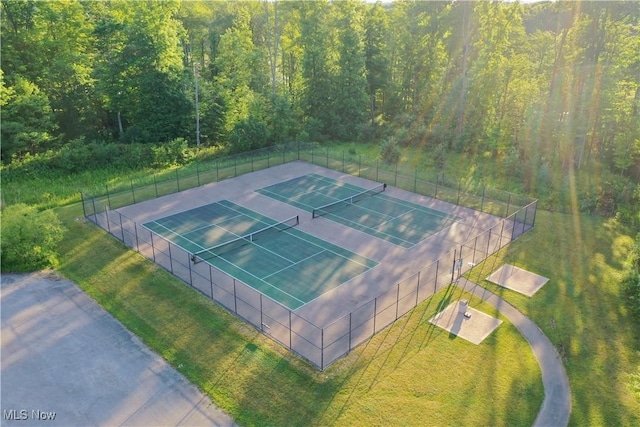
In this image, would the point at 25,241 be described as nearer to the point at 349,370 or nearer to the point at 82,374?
the point at 82,374

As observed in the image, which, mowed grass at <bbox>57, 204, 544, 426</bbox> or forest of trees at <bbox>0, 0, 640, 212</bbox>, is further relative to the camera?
forest of trees at <bbox>0, 0, 640, 212</bbox>

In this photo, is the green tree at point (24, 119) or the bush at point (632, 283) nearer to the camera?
the bush at point (632, 283)

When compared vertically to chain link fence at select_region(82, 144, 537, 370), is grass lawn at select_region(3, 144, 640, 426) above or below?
below

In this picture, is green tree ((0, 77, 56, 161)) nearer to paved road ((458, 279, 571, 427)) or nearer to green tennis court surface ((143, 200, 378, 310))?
green tennis court surface ((143, 200, 378, 310))

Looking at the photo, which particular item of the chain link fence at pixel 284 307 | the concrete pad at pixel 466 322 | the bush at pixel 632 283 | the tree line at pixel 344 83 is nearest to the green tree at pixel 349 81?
the tree line at pixel 344 83

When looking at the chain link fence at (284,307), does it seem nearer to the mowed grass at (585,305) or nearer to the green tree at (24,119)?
the mowed grass at (585,305)
